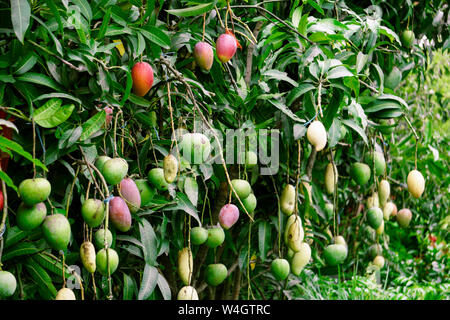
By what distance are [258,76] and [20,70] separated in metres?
0.66

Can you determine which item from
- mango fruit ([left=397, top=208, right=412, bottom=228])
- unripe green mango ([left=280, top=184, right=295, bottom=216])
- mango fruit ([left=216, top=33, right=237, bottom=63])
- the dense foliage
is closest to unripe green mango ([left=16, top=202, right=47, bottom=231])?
the dense foliage

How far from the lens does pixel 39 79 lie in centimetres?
→ 105

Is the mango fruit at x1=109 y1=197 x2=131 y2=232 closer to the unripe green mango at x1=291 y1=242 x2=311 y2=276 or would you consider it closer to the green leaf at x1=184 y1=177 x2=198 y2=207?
the green leaf at x1=184 y1=177 x2=198 y2=207

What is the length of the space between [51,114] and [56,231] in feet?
0.75

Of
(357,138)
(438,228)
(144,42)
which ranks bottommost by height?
(438,228)

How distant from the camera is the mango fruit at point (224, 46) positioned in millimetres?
1200

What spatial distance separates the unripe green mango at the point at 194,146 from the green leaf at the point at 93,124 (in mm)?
175

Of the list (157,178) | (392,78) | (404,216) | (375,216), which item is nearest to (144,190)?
(157,178)

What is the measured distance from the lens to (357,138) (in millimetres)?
1953

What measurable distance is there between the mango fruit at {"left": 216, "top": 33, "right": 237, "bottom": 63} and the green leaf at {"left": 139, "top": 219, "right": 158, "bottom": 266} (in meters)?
0.43

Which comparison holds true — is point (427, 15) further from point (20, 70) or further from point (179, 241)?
point (20, 70)
